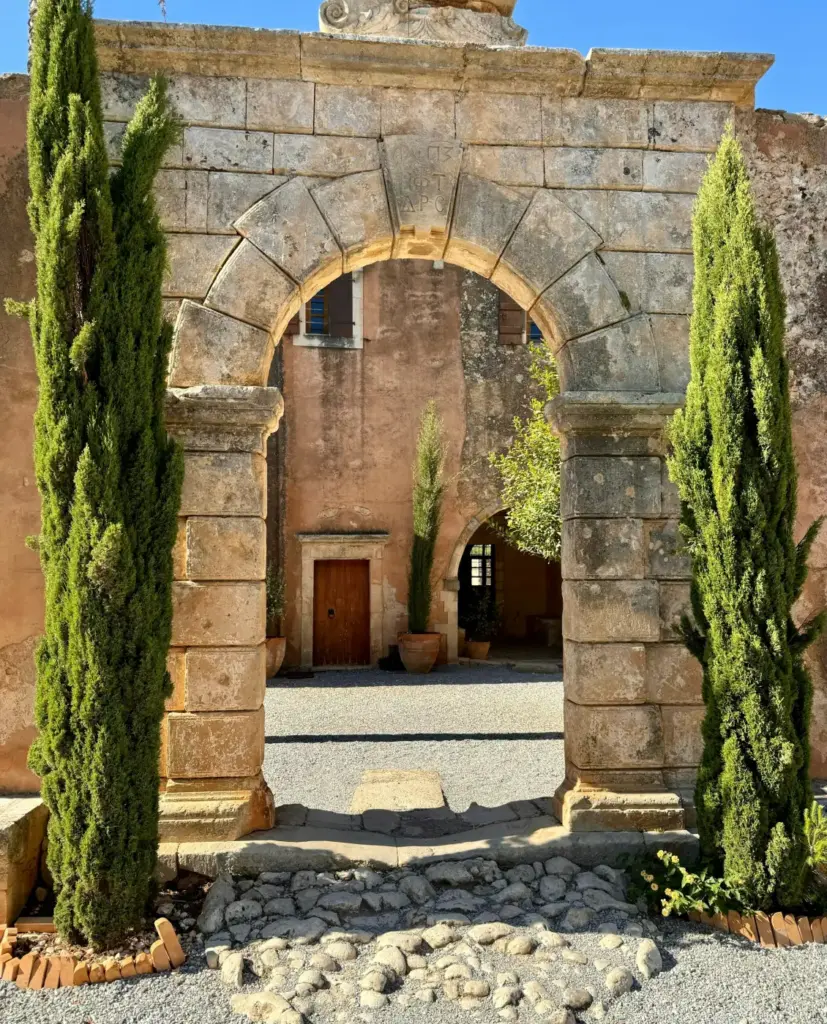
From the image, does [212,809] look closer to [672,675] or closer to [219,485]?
[219,485]

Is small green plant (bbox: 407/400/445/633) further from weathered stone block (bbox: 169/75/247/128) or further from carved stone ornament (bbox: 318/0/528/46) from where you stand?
weathered stone block (bbox: 169/75/247/128)

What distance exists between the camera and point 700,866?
3.79 metres

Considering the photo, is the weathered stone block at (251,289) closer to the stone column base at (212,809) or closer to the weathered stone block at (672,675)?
the stone column base at (212,809)

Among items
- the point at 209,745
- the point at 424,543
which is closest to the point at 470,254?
the point at 209,745

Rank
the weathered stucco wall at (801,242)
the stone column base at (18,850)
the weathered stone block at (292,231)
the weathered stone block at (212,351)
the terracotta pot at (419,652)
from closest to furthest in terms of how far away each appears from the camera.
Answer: the stone column base at (18,850), the weathered stone block at (212,351), the weathered stone block at (292,231), the weathered stucco wall at (801,242), the terracotta pot at (419,652)

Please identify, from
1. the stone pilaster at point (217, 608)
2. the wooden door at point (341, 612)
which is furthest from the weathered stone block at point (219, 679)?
the wooden door at point (341, 612)

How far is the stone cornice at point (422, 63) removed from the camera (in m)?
4.32

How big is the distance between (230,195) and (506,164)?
156cm

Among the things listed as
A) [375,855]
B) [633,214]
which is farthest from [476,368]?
[375,855]

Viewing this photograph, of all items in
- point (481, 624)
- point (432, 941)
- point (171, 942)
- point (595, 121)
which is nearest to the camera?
point (171, 942)

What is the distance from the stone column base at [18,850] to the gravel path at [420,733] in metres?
2.12

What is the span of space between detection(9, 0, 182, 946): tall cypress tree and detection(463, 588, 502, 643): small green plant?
11.1 metres

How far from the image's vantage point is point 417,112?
454 cm

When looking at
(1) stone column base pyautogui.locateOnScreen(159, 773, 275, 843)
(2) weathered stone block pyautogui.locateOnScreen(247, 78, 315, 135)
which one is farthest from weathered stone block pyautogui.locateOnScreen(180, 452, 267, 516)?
(2) weathered stone block pyautogui.locateOnScreen(247, 78, 315, 135)
